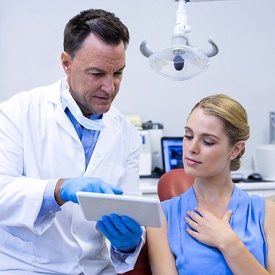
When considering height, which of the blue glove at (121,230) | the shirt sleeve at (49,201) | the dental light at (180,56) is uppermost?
the dental light at (180,56)

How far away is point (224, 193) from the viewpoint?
5.28 feet

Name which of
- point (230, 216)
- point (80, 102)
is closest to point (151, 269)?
point (230, 216)

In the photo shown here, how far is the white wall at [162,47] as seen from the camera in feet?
10.3

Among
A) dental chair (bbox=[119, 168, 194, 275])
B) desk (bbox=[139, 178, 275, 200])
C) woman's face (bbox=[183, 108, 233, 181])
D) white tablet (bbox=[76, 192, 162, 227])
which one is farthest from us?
desk (bbox=[139, 178, 275, 200])

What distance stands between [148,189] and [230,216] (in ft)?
3.79

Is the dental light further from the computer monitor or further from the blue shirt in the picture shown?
the computer monitor

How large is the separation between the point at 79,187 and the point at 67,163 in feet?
0.81

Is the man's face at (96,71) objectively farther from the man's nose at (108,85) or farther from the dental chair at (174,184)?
the dental chair at (174,184)

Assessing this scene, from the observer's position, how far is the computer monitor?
3.05 metres

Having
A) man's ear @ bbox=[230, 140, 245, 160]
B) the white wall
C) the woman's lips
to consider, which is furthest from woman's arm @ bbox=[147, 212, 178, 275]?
the white wall

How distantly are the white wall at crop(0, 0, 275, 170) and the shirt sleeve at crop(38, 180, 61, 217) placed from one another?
192 cm

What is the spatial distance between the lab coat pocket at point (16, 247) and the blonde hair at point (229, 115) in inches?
27.8

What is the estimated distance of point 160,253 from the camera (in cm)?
148

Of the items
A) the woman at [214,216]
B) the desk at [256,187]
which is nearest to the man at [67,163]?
the woman at [214,216]
